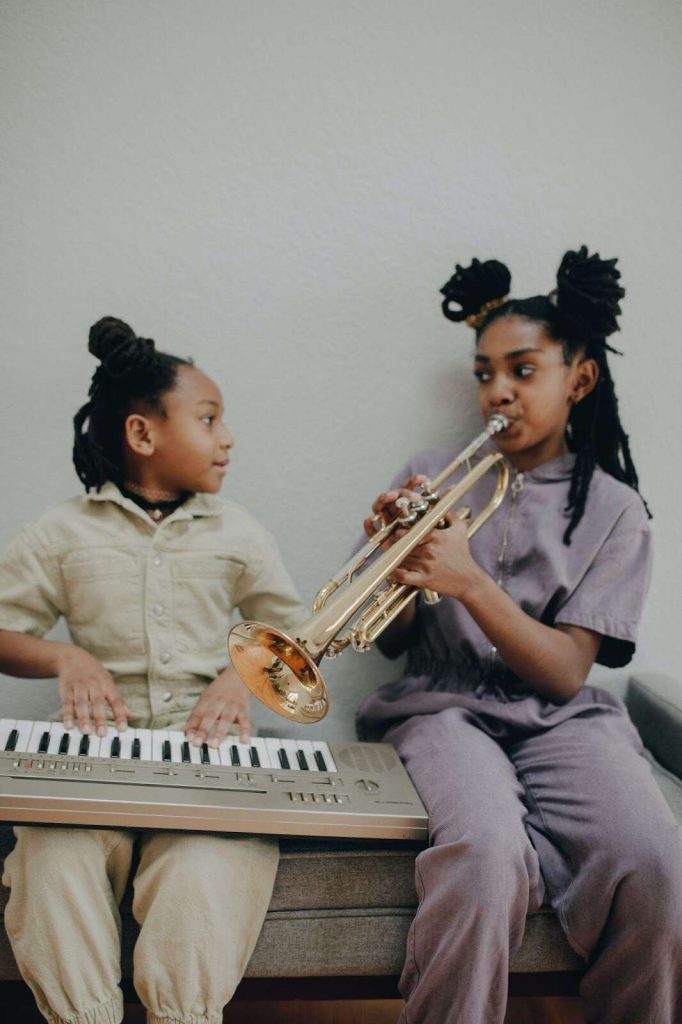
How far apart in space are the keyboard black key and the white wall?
1.68 ft

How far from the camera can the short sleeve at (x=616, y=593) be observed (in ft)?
4.64

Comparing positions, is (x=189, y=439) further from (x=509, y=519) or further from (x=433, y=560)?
(x=509, y=519)

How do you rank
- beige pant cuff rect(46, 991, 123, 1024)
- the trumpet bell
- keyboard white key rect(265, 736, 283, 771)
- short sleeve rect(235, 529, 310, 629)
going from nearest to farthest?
beige pant cuff rect(46, 991, 123, 1024) → the trumpet bell → keyboard white key rect(265, 736, 283, 771) → short sleeve rect(235, 529, 310, 629)

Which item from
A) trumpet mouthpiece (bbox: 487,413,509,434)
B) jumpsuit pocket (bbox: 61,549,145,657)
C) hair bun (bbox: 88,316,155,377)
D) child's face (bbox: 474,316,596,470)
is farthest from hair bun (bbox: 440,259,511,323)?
jumpsuit pocket (bbox: 61,549,145,657)

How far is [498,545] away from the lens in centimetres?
155

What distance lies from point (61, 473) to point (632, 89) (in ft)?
4.94

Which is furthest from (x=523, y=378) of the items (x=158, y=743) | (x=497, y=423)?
(x=158, y=743)

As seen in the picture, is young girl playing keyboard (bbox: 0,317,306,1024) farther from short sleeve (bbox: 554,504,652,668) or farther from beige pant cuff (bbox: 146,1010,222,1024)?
short sleeve (bbox: 554,504,652,668)

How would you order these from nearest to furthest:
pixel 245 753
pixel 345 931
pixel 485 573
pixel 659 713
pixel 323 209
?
pixel 345 931
pixel 245 753
pixel 485 573
pixel 659 713
pixel 323 209

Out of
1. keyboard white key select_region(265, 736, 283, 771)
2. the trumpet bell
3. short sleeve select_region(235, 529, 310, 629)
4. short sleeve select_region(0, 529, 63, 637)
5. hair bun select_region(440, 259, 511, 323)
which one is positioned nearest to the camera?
the trumpet bell

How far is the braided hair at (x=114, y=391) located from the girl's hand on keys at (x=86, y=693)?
322 millimetres

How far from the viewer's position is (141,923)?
3.62 ft

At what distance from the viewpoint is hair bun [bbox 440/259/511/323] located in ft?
5.36

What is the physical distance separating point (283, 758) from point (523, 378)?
0.81m
